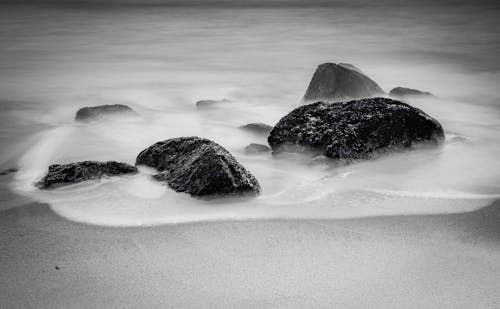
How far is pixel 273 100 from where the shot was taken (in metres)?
5.28

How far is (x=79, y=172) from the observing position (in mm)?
2779

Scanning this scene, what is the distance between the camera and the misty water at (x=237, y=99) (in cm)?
262

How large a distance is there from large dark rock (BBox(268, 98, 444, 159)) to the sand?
31.9 inches

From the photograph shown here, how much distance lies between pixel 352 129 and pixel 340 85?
4.83 feet

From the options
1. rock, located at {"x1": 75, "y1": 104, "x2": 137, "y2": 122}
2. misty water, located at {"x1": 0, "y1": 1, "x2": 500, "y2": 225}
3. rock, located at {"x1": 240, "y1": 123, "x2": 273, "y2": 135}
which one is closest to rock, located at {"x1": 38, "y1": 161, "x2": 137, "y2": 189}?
misty water, located at {"x1": 0, "y1": 1, "x2": 500, "y2": 225}

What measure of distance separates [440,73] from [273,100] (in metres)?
2.84

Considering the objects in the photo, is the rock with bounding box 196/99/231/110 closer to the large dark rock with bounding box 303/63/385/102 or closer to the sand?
the large dark rock with bounding box 303/63/385/102

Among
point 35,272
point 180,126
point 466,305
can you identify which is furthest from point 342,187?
point 180,126

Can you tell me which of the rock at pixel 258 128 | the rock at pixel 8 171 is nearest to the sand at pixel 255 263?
the rock at pixel 8 171

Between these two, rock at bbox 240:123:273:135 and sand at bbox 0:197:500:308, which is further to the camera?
rock at bbox 240:123:273:135

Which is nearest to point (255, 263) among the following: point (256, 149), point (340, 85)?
point (256, 149)

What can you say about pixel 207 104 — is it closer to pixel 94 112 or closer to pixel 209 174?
pixel 94 112

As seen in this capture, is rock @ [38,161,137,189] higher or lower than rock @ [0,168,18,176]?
higher

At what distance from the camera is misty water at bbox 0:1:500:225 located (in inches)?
103
